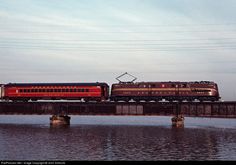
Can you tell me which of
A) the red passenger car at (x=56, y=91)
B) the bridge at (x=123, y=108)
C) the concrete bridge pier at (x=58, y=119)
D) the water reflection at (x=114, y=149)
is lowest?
the water reflection at (x=114, y=149)

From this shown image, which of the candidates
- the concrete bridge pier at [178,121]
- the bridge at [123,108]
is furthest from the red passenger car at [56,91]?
the concrete bridge pier at [178,121]

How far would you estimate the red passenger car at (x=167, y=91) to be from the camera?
225 ft

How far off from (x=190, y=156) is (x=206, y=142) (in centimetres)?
1315

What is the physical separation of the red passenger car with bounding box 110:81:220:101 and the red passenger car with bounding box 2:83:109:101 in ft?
12.4

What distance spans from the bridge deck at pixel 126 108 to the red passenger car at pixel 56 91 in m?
1.88

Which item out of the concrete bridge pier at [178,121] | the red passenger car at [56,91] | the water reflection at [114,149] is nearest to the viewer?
the water reflection at [114,149]

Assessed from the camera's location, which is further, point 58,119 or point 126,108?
point 58,119

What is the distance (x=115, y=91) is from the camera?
239 ft

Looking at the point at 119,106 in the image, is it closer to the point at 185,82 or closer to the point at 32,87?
the point at 185,82

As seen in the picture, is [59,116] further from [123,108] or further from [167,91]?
[167,91]

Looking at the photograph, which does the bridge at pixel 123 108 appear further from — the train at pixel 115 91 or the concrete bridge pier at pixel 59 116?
the train at pixel 115 91

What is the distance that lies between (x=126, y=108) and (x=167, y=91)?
30.7ft

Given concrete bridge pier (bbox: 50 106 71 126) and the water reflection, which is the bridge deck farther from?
the water reflection

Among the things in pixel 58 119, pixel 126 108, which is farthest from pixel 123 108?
pixel 58 119
